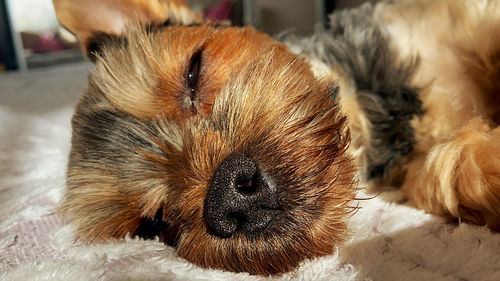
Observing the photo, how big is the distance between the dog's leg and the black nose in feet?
1.64

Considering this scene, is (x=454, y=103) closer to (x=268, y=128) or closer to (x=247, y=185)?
(x=268, y=128)

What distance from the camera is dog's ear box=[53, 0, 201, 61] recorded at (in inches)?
62.1

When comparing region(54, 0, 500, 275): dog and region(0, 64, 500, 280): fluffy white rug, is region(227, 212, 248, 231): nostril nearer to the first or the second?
region(54, 0, 500, 275): dog

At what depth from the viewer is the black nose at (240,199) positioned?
969mm

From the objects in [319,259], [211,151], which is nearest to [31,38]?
[211,151]

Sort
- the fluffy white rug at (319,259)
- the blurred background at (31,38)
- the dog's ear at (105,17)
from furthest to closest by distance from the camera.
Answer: the blurred background at (31,38) → the dog's ear at (105,17) → the fluffy white rug at (319,259)

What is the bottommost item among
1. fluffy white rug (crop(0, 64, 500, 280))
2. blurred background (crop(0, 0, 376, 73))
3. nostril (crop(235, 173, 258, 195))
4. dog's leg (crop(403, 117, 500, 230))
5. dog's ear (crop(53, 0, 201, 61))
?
blurred background (crop(0, 0, 376, 73))

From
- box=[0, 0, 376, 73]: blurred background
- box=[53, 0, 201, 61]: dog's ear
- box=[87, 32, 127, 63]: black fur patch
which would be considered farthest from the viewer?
box=[0, 0, 376, 73]: blurred background

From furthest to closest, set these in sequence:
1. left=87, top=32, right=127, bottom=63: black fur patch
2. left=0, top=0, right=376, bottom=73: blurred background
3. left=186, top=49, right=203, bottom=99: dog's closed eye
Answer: left=0, top=0, right=376, bottom=73: blurred background < left=87, top=32, right=127, bottom=63: black fur patch < left=186, top=49, right=203, bottom=99: dog's closed eye

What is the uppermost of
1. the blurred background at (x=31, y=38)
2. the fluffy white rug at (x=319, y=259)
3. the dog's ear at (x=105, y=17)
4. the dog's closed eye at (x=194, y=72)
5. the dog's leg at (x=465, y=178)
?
the dog's ear at (x=105, y=17)

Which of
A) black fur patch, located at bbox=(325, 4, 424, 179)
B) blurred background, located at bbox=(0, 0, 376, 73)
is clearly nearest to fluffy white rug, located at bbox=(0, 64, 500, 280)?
black fur patch, located at bbox=(325, 4, 424, 179)

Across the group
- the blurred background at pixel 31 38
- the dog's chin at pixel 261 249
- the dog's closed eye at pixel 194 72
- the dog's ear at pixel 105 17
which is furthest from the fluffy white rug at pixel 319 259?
the blurred background at pixel 31 38

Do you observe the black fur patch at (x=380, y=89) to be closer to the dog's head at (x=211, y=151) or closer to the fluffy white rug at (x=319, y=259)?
the fluffy white rug at (x=319, y=259)

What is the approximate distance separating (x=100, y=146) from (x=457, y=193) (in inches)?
40.3
